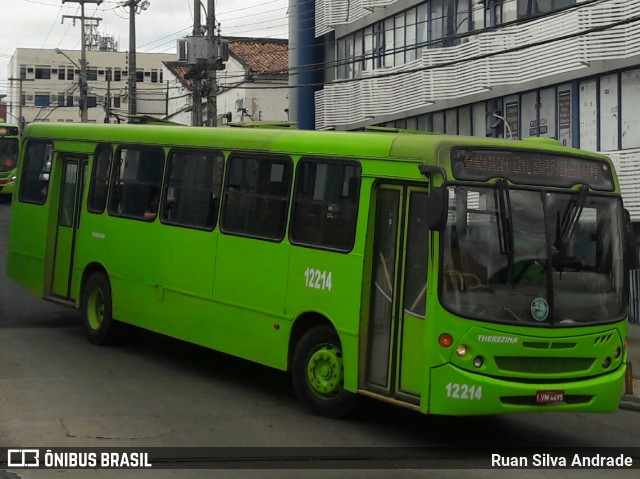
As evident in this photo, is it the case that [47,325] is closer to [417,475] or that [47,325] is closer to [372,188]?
[372,188]

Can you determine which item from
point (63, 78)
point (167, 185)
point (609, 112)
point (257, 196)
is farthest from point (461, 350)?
point (63, 78)

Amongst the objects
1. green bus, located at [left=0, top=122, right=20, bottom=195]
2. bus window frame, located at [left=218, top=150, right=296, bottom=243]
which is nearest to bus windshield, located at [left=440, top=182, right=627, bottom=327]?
bus window frame, located at [left=218, top=150, right=296, bottom=243]

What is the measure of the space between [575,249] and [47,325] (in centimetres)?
1031

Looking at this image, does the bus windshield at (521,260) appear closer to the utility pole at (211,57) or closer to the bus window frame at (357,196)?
the bus window frame at (357,196)

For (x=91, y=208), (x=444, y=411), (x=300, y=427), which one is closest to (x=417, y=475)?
(x=444, y=411)

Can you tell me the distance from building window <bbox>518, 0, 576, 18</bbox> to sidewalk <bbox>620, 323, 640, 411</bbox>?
25.9ft

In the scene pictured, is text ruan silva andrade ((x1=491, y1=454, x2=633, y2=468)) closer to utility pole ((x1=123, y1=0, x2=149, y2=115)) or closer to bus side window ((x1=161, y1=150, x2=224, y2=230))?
bus side window ((x1=161, y1=150, x2=224, y2=230))

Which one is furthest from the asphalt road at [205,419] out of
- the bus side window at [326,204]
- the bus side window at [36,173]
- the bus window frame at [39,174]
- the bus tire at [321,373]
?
the bus side window at [36,173]

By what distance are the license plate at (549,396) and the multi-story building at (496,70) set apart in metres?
10.2

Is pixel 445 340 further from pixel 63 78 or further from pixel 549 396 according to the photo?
pixel 63 78

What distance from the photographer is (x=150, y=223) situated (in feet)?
49.7

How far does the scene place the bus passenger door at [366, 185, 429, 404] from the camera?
424 inches

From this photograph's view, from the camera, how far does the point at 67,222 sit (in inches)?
678

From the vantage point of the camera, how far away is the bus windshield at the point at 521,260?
10.4 metres
